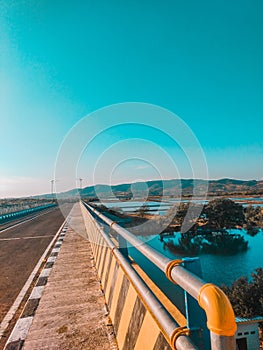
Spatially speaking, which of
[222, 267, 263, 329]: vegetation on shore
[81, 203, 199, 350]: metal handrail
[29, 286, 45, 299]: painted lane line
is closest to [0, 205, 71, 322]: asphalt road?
[29, 286, 45, 299]: painted lane line

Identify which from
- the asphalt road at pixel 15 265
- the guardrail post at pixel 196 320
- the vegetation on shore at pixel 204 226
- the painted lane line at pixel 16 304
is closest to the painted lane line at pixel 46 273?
the painted lane line at pixel 16 304

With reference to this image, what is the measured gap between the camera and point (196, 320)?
4.61ft

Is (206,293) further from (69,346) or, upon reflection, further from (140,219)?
(140,219)

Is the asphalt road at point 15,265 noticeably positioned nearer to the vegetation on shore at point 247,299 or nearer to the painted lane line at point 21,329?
the painted lane line at point 21,329

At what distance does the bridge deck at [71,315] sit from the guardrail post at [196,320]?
189 cm

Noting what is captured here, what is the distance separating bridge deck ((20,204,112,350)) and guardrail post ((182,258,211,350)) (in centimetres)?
189

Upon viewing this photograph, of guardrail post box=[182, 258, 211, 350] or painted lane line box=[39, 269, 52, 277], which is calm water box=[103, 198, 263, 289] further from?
guardrail post box=[182, 258, 211, 350]

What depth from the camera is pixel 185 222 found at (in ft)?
112

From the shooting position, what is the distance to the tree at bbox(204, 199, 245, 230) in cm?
3256

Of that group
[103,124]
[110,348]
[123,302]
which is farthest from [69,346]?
[103,124]

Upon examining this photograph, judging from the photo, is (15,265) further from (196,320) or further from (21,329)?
(196,320)

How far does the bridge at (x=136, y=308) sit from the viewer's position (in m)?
1.04

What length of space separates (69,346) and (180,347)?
7.30ft

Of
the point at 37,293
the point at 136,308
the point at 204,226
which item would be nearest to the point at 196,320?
the point at 136,308
